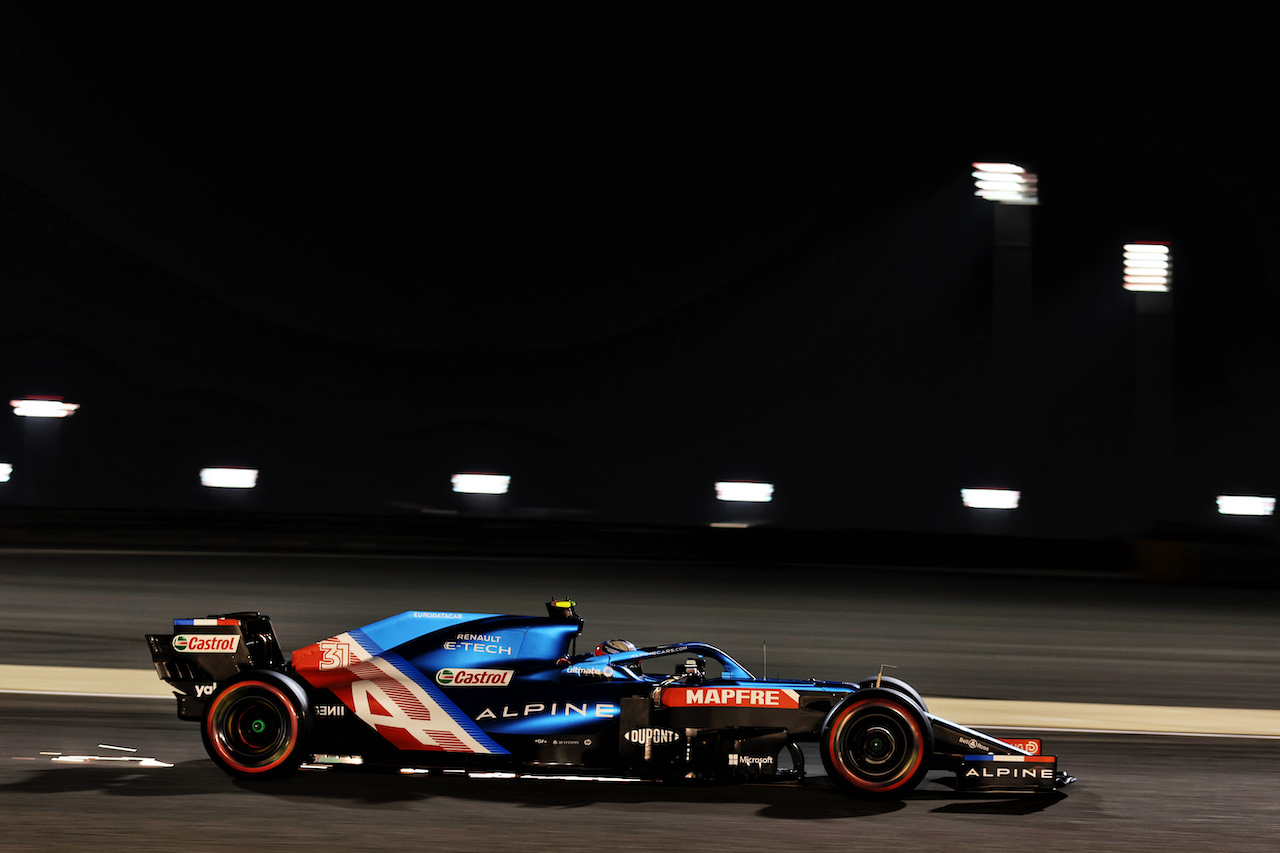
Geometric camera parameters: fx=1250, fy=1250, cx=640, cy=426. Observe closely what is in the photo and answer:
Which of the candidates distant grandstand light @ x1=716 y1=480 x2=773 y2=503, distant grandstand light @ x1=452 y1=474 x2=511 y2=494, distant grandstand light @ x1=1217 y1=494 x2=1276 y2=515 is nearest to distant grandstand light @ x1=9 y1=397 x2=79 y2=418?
distant grandstand light @ x1=452 y1=474 x2=511 y2=494

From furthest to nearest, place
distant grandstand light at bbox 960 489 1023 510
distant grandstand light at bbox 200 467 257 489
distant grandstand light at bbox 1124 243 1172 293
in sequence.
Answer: distant grandstand light at bbox 200 467 257 489 < distant grandstand light at bbox 1124 243 1172 293 < distant grandstand light at bbox 960 489 1023 510

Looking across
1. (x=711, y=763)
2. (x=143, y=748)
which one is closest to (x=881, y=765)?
(x=711, y=763)

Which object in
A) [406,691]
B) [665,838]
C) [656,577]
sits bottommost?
[665,838]

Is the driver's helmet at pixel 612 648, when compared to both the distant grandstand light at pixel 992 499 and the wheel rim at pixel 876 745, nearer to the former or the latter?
the wheel rim at pixel 876 745

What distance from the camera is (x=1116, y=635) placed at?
14.3 m

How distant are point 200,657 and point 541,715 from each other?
5.98ft

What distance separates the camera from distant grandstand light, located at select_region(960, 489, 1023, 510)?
90.3 feet

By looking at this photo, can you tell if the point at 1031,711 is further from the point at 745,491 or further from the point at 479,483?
the point at 479,483

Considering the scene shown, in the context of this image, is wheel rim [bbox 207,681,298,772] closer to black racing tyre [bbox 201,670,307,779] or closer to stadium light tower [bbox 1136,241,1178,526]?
black racing tyre [bbox 201,670,307,779]

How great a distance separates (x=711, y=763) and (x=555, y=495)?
5524 inches

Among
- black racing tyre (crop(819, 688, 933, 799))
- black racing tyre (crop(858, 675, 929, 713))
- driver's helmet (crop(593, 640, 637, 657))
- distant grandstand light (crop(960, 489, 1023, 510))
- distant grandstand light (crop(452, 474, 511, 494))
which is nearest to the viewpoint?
black racing tyre (crop(819, 688, 933, 799))

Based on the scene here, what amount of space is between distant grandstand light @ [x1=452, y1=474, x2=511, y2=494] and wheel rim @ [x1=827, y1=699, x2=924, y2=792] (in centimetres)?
3100

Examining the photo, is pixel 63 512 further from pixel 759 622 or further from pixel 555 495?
pixel 555 495

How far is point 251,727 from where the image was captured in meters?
6.24
